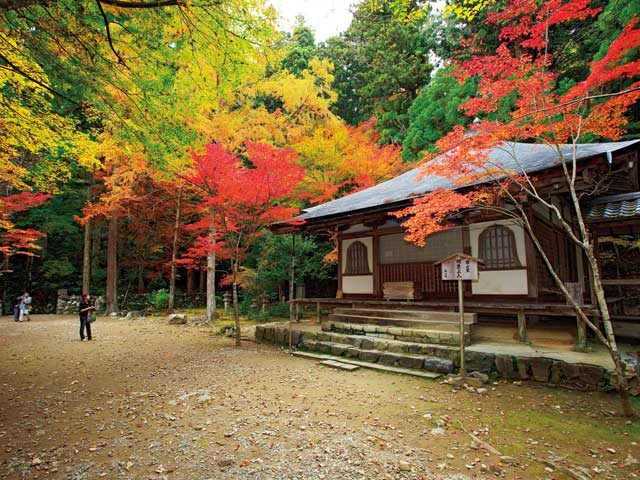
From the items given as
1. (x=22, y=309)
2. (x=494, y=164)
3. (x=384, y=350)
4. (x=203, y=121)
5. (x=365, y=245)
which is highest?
(x=203, y=121)

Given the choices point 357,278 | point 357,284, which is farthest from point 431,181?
point 357,284

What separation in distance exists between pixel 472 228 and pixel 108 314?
16.6m

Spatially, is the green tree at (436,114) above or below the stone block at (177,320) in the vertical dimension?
above

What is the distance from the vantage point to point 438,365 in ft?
20.7

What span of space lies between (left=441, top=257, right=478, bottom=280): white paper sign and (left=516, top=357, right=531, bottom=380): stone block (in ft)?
5.02

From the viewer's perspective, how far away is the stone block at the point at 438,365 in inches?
245

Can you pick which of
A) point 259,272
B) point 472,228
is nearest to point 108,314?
point 259,272

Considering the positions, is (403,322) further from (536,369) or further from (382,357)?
(536,369)

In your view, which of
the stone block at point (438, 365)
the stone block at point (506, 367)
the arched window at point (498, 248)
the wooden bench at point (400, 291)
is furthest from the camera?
the wooden bench at point (400, 291)

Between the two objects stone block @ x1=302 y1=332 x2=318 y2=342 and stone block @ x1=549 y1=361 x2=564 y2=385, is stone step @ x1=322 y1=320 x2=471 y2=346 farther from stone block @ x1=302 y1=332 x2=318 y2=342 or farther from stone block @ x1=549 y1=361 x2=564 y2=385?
stone block @ x1=549 y1=361 x2=564 y2=385

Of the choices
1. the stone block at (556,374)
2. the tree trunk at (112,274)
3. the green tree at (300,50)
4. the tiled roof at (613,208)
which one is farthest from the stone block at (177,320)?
the green tree at (300,50)

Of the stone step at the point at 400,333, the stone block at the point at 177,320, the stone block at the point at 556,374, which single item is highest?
the stone step at the point at 400,333

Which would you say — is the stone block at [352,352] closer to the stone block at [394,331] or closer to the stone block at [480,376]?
the stone block at [394,331]

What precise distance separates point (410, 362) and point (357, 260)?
4.87 meters
